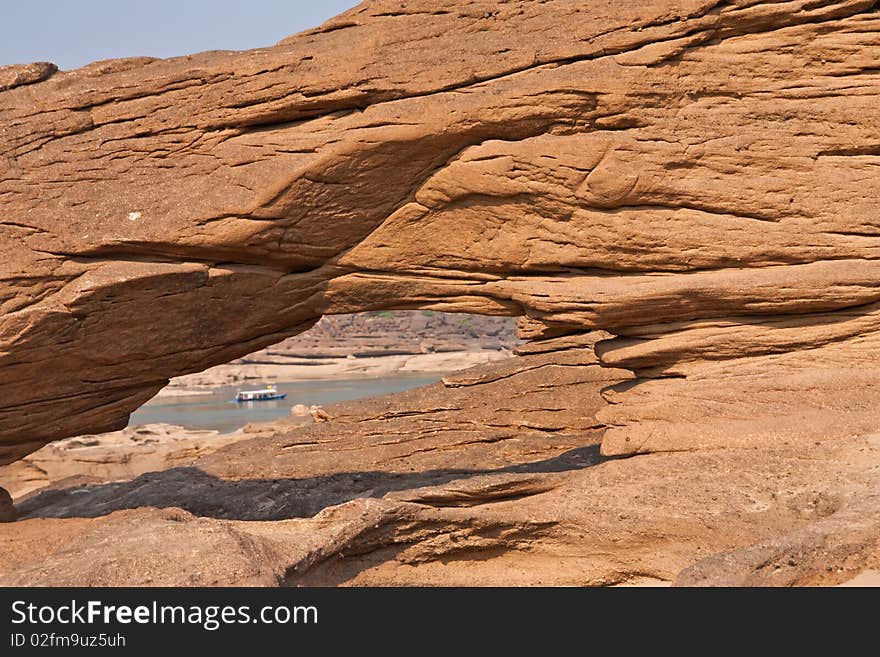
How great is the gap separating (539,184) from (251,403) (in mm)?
40285

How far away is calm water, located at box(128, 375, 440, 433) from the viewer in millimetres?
42656

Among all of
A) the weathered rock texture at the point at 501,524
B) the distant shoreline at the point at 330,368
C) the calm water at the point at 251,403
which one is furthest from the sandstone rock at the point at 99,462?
the distant shoreline at the point at 330,368

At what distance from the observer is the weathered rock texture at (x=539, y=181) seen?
10445 millimetres

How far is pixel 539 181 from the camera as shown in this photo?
419 inches

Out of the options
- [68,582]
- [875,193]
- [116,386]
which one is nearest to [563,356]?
[875,193]

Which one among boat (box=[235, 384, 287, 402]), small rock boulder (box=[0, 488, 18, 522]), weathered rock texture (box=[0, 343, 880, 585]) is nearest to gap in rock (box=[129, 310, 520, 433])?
boat (box=[235, 384, 287, 402])

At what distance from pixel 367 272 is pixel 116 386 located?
10.5 ft

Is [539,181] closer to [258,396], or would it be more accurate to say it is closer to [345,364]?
[258,396]

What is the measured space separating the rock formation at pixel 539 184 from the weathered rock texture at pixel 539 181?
0.02 m

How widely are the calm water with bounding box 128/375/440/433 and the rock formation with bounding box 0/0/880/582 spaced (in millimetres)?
27069

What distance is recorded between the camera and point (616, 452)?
10719 mm

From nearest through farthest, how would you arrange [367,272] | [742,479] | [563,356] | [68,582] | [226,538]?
[68,582], [226,538], [742,479], [367,272], [563,356]

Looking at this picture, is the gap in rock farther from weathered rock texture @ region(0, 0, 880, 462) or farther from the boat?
weathered rock texture @ region(0, 0, 880, 462)

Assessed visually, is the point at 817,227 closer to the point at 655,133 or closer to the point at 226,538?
the point at 655,133
